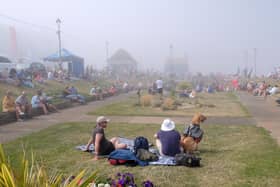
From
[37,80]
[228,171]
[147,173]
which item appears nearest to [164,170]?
[147,173]

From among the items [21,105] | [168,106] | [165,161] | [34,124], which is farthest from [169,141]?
[168,106]

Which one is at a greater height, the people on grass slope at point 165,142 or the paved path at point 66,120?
the people on grass slope at point 165,142

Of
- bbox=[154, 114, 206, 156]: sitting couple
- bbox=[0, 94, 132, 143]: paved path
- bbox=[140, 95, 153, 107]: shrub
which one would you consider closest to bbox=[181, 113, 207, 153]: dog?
bbox=[154, 114, 206, 156]: sitting couple

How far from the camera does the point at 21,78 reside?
21.3 m

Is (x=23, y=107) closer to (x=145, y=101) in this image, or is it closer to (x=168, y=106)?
(x=168, y=106)

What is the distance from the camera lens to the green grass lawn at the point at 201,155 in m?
5.88

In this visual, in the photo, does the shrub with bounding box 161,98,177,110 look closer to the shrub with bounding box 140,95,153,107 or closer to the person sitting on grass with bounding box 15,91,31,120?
the shrub with bounding box 140,95,153,107

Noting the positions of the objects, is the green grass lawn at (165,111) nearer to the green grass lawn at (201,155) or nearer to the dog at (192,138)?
the green grass lawn at (201,155)

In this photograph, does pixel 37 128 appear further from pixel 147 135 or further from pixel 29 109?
pixel 147 135

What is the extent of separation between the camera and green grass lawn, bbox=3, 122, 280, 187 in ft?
19.3

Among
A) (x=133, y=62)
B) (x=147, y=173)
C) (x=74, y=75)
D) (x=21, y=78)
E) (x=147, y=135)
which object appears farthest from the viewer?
(x=133, y=62)

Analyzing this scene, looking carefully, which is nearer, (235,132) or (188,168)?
(188,168)

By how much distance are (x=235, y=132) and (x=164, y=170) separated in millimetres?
4845

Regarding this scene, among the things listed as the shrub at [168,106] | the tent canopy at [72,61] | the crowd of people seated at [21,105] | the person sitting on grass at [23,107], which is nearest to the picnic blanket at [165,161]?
the crowd of people seated at [21,105]
